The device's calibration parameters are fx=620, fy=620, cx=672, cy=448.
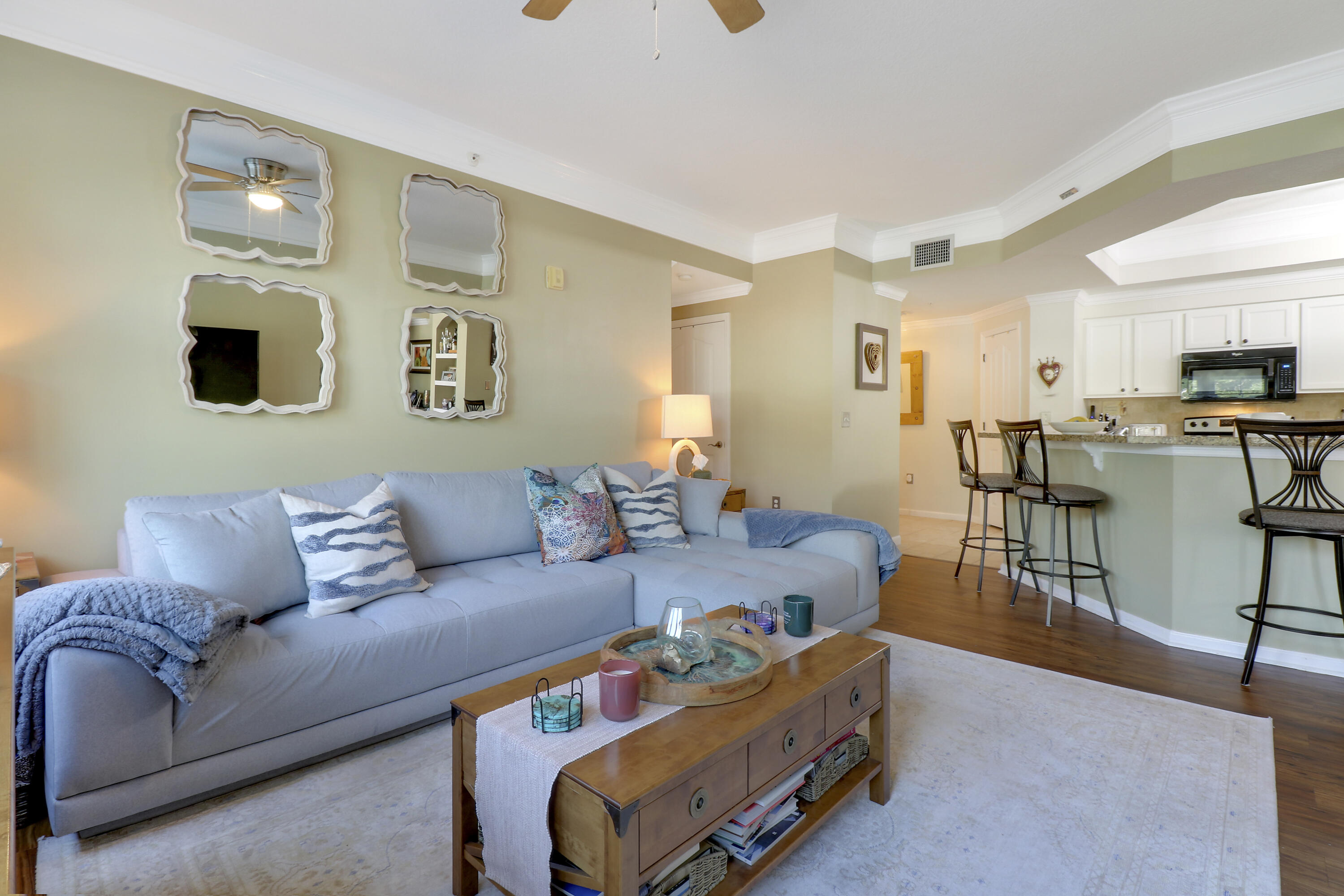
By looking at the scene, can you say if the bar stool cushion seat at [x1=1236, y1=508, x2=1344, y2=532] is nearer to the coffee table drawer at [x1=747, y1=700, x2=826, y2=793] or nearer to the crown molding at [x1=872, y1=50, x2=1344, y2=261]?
the crown molding at [x1=872, y1=50, x2=1344, y2=261]

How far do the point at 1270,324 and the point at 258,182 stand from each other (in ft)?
Result: 23.1

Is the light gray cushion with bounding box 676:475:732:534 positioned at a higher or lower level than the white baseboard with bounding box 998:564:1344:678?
higher

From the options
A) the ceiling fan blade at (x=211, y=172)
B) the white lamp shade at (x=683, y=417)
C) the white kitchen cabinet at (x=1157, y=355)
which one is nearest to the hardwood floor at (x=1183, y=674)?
the white lamp shade at (x=683, y=417)

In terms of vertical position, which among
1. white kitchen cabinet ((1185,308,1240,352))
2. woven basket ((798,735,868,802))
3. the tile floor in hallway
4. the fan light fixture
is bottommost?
the tile floor in hallway

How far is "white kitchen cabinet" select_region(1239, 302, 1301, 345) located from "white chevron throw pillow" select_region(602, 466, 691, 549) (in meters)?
5.19

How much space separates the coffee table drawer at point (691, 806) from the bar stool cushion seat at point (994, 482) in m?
3.15

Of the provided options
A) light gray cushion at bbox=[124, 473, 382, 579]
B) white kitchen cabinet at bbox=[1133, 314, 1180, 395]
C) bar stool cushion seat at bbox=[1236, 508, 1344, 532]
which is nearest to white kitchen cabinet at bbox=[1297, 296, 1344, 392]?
white kitchen cabinet at bbox=[1133, 314, 1180, 395]

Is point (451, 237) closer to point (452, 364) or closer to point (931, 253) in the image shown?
point (452, 364)

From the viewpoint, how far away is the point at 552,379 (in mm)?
3723

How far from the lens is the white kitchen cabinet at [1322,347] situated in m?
4.80

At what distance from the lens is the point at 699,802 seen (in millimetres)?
1180

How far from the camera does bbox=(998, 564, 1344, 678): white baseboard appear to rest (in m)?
2.65

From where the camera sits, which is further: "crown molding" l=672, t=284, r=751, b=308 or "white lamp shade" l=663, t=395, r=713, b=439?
"crown molding" l=672, t=284, r=751, b=308

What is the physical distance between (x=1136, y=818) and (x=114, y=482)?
352 centimetres
